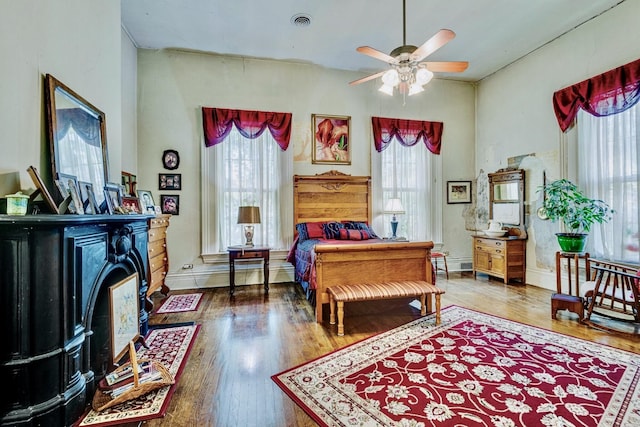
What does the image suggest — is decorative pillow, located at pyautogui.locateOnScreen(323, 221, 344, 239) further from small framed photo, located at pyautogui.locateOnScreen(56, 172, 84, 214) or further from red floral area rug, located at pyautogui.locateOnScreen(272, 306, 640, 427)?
small framed photo, located at pyautogui.locateOnScreen(56, 172, 84, 214)

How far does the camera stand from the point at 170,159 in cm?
466

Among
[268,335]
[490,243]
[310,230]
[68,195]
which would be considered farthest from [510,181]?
[68,195]

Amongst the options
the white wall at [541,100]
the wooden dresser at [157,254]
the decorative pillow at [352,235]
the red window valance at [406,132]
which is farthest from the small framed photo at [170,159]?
the white wall at [541,100]

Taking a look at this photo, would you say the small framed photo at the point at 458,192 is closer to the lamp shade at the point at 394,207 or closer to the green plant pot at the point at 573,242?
the lamp shade at the point at 394,207

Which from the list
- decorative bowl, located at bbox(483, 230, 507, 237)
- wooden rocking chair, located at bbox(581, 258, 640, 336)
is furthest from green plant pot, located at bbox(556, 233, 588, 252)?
decorative bowl, located at bbox(483, 230, 507, 237)

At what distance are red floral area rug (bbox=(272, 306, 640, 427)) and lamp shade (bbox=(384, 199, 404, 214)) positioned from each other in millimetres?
2513

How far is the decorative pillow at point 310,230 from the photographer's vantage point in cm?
470

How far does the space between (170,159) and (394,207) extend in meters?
3.71

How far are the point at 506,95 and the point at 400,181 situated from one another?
2.38m

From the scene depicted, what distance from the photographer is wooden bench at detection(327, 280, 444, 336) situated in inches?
116

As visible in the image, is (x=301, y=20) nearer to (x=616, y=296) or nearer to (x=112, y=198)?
(x=112, y=198)

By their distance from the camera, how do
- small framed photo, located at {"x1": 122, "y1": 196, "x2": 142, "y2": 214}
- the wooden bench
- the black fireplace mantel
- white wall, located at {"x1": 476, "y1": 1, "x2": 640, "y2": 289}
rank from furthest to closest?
white wall, located at {"x1": 476, "y1": 1, "x2": 640, "y2": 289} → small framed photo, located at {"x1": 122, "y1": 196, "x2": 142, "y2": 214} → the wooden bench → the black fireplace mantel

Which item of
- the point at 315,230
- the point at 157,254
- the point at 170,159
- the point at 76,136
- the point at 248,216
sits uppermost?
the point at 170,159

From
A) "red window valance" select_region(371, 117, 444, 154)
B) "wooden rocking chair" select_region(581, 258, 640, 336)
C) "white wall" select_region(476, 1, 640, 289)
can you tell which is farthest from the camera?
"red window valance" select_region(371, 117, 444, 154)
